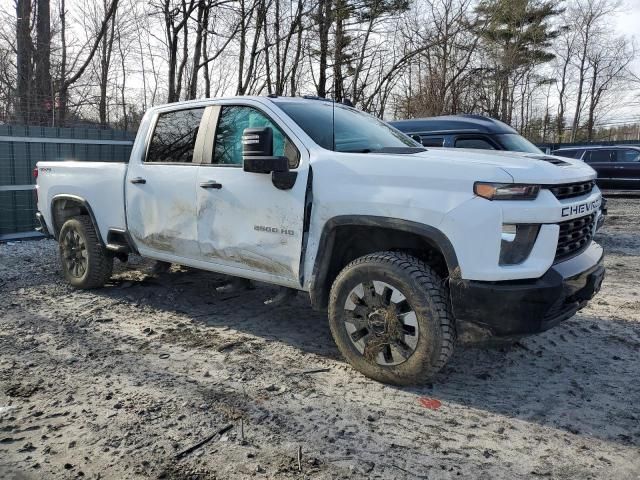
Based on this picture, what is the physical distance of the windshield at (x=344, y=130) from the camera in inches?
152

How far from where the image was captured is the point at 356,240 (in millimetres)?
3758

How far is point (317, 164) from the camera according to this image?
11.9 ft

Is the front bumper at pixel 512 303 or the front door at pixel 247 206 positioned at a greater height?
the front door at pixel 247 206

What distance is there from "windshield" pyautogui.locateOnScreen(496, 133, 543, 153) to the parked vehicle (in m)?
9.10

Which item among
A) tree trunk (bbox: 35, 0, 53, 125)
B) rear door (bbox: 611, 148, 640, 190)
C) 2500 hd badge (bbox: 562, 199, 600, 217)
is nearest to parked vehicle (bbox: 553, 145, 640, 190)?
rear door (bbox: 611, 148, 640, 190)

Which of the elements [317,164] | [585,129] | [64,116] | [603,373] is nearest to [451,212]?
[317,164]

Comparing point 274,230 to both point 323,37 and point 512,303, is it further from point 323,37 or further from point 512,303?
point 323,37

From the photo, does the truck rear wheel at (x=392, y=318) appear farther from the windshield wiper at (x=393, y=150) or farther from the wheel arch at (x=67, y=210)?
the wheel arch at (x=67, y=210)

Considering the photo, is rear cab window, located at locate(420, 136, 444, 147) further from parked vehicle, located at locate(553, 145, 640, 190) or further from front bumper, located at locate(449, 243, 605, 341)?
parked vehicle, located at locate(553, 145, 640, 190)

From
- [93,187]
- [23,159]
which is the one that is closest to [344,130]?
[93,187]

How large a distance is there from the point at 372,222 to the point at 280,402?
1.25 metres

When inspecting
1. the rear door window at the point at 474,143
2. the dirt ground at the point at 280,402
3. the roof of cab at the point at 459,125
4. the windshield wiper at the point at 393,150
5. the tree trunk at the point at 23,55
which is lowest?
the dirt ground at the point at 280,402

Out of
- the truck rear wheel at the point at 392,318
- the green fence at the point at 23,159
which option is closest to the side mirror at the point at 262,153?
the truck rear wheel at the point at 392,318

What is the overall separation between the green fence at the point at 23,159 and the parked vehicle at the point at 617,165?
13.5m
